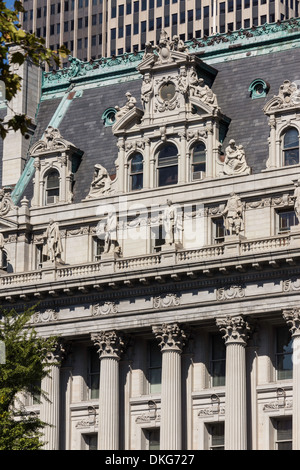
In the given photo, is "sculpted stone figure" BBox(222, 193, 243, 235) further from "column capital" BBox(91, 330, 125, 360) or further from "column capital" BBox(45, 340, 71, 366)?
"column capital" BBox(45, 340, 71, 366)

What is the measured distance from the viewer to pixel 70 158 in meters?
99.8

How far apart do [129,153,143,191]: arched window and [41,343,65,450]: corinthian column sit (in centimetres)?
950

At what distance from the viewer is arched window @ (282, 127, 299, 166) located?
91375mm

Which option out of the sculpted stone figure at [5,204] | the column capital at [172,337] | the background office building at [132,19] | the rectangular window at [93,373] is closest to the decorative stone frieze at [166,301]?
the column capital at [172,337]

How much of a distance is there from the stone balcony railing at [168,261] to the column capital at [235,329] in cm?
288

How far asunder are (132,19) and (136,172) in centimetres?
7298

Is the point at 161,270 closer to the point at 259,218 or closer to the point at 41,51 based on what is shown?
the point at 259,218

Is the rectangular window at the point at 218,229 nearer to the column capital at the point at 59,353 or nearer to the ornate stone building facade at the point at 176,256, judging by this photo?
the ornate stone building facade at the point at 176,256

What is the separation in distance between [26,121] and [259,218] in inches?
1508

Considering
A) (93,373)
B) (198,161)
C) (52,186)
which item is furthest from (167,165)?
(93,373)

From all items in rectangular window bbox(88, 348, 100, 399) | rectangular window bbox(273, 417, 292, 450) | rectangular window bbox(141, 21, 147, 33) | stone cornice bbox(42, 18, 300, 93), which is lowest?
rectangular window bbox(273, 417, 292, 450)

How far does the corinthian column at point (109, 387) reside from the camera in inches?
3597

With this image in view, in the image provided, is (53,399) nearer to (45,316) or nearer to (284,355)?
(45,316)

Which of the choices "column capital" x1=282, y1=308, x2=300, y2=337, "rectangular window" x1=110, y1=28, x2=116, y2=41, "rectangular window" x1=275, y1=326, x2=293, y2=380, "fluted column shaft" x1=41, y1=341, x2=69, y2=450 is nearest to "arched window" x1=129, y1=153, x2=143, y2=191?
"fluted column shaft" x1=41, y1=341, x2=69, y2=450
